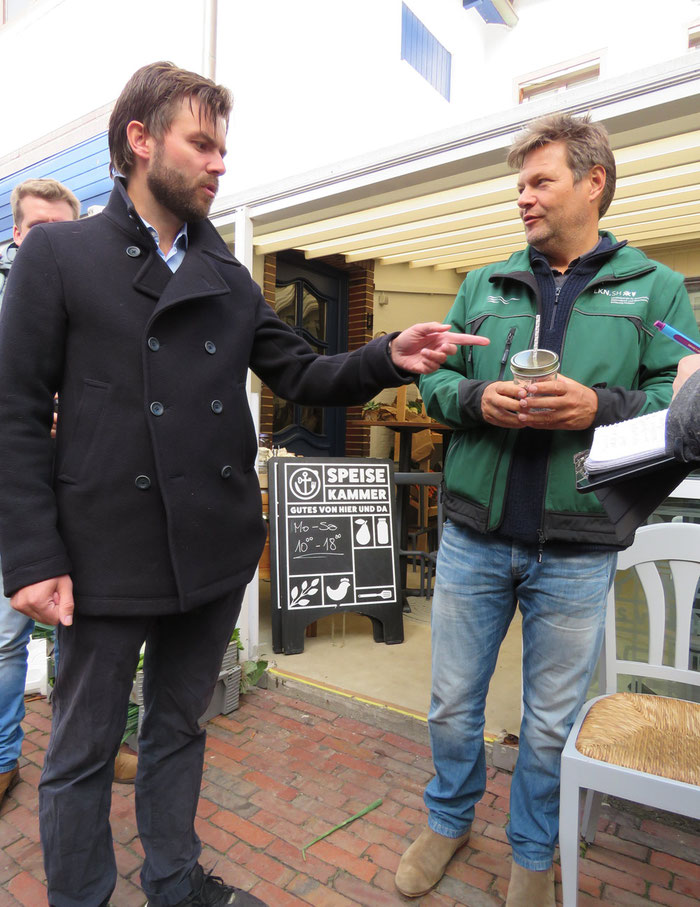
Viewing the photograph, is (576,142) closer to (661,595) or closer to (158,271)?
(158,271)

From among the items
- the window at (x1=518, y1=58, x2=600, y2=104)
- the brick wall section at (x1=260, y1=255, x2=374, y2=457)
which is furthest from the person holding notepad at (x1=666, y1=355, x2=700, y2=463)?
the window at (x1=518, y1=58, x2=600, y2=104)

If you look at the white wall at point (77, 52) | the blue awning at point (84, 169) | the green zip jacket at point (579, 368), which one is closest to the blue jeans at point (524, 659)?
the green zip jacket at point (579, 368)

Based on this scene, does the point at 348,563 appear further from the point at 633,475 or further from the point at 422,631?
the point at 633,475

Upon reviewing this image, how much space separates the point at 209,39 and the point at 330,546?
3.20 metres

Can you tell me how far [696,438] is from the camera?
97 centimetres

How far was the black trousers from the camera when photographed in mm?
1361

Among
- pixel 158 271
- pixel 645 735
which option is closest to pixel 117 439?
pixel 158 271

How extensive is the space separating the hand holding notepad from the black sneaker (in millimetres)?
1535

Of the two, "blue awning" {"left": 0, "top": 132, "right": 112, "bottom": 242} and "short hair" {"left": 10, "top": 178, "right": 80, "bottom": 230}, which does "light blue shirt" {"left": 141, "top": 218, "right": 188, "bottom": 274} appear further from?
"blue awning" {"left": 0, "top": 132, "right": 112, "bottom": 242}

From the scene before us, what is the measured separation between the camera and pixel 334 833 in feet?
6.88

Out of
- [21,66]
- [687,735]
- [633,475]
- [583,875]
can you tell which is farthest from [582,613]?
[21,66]

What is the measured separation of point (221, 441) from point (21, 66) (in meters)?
6.05

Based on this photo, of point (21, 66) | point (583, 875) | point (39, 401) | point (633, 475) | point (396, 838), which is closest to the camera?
point (633, 475)

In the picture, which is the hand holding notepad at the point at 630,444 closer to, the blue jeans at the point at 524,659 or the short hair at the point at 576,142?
the blue jeans at the point at 524,659
